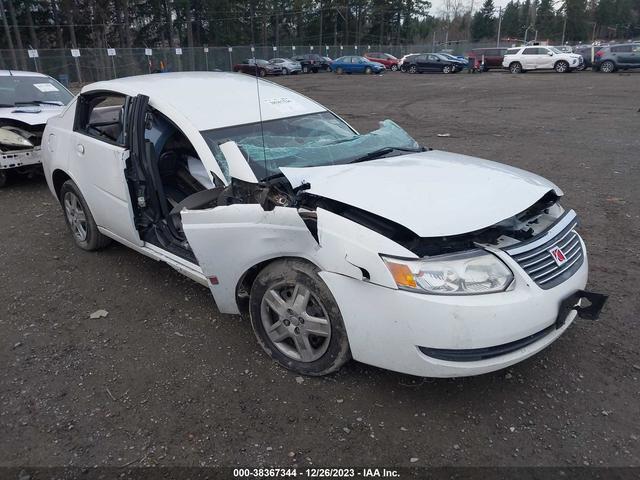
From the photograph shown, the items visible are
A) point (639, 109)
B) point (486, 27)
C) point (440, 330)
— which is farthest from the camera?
point (486, 27)

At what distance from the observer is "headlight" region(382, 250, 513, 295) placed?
90.2 inches

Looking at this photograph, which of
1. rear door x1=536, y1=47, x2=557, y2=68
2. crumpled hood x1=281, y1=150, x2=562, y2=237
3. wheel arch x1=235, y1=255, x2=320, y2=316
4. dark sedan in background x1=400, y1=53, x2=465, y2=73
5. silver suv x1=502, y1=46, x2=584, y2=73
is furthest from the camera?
dark sedan in background x1=400, y1=53, x2=465, y2=73

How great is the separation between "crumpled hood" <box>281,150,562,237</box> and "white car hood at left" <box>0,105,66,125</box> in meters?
5.77

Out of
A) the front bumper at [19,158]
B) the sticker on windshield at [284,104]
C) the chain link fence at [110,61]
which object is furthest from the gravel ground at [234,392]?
the chain link fence at [110,61]

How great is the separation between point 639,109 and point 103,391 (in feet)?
51.9

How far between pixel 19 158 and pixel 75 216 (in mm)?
2847

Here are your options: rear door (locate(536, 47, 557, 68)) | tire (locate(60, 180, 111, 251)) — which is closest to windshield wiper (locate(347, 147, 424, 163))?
tire (locate(60, 180, 111, 251))

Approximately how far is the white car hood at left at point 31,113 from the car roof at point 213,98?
3.19 metres

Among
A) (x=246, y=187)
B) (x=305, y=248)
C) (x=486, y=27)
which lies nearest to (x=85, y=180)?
(x=246, y=187)

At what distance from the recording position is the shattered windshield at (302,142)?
3.23 m

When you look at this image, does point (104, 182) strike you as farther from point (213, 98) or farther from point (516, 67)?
point (516, 67)

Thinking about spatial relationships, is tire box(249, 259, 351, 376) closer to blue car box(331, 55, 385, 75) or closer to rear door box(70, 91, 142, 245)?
rear door box(70, 91, 142, 245)

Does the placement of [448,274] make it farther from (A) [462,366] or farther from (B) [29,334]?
(B) [29,334]

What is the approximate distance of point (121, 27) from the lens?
164 ft
